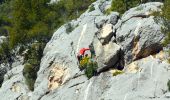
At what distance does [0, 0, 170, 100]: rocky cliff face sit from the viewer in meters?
44.6

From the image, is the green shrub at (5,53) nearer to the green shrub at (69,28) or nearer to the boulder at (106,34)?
the green shrub at (69,28)

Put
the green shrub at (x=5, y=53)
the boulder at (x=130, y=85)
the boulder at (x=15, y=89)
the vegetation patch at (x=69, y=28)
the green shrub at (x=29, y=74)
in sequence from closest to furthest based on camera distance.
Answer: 1. the boulder at (x=130, y=85)
2. the boulder at (x=15, y=89)
3. the vegetation patch at (x=69, y=28)
4. the green shrub at (x=29, y=74)
5. the green shrub at (x=5, y=53)

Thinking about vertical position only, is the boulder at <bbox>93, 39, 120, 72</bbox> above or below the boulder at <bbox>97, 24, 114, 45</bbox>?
below

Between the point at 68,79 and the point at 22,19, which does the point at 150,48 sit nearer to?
the point at 68,79

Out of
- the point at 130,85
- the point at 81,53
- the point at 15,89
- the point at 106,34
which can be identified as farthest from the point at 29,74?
the point at 130,85

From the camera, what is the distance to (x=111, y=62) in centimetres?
4922

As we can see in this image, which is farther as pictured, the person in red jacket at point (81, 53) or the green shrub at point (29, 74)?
the green shrub at point (29, 74)

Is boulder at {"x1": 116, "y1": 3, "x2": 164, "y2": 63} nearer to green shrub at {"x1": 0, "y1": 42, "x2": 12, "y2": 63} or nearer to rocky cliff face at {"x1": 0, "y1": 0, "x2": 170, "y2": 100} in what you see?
rocky cliff face at {"x1": 0, "y1": 0, "x2": 170, "y2": 100}

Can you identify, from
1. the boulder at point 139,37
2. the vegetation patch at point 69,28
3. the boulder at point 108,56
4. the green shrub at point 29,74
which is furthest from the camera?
the green shrub at point 29,74

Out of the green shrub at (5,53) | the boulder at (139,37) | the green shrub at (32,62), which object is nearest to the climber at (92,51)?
the boulder at (139,37)

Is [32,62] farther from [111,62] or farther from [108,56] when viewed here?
[108,56]

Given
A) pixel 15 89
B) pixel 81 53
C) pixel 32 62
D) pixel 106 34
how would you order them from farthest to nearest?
pixel 32 62 → pixel 15 89 → pixel 81 53 → pixel 106 34

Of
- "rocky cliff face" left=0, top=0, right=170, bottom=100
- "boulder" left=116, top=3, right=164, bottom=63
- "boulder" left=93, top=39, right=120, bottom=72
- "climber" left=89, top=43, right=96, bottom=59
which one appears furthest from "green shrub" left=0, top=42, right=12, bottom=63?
"boulder" left=116, top=3, right=164, bottom=63

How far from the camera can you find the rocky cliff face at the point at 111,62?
4459 cm
